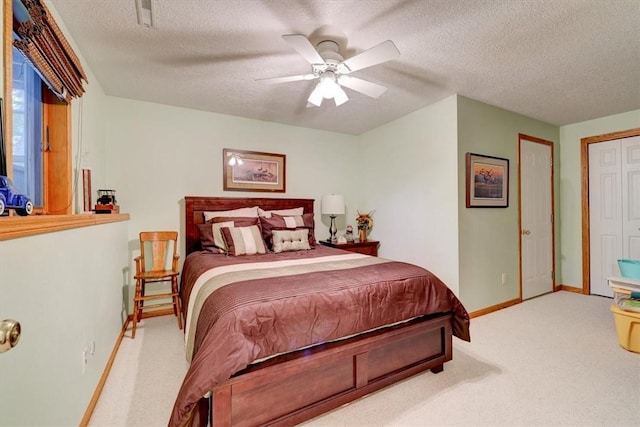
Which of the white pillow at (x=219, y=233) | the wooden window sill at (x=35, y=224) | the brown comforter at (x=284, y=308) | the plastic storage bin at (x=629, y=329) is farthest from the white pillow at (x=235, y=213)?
A: the plastic storage bin at (x=629, y=329)

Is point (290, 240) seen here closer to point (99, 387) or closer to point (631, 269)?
point (99, 387)

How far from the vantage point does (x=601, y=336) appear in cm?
268

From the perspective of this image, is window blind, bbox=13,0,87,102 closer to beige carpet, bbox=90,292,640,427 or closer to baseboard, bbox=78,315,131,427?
baseboard, bbox=78,315,131,427

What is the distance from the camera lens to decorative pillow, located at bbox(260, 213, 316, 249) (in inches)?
125

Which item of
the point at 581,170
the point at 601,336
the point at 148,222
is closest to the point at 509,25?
the point at 601,336

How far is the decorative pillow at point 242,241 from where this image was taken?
9.23ft

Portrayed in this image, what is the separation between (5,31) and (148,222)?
7.64 ft

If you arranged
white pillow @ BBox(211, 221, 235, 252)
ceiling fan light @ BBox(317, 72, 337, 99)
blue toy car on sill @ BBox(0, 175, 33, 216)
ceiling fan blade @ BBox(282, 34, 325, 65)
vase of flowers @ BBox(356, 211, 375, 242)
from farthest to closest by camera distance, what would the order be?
vase of flowers @ BBox(356, 211, 375, 242), white pillow @ BBox(211, 221, 235, 252), ceiling fan light @ BBox(317, 72, 337, 99), ceiling fan blade @ BBox(282, 34, 325, 65), blue toy car on sill @ BBox(0, 175, 33, 216)

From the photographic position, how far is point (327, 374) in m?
1.64

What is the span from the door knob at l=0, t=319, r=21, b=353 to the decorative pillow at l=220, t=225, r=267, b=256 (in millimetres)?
2147

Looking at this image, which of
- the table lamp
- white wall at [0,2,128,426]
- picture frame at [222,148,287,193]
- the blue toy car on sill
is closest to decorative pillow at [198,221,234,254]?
picture frame at [222,148,287,193]

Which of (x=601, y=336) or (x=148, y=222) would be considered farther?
(x=148, y=222)

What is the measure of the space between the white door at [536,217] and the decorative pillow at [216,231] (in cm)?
348

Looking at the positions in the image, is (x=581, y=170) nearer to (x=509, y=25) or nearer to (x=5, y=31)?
(x=509, y=25)
